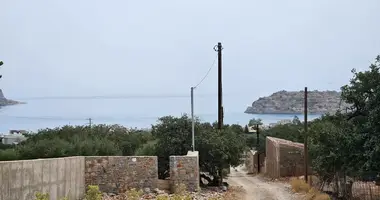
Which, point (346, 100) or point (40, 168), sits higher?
point (346, 100)

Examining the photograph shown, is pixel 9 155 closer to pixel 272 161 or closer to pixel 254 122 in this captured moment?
pixel 272 161

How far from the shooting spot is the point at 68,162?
70.7 ft

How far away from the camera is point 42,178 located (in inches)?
750

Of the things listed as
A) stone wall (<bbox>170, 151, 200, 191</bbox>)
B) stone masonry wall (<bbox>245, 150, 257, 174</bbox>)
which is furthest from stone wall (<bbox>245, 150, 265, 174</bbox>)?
stone wall (<bbox>170, 151, 200, 191</bbox>)

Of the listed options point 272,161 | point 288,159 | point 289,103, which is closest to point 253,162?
point 272,161

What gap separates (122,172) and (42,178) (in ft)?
17.0

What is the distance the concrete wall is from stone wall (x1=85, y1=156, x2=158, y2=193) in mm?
739

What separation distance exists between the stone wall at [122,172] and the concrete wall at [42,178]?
74 centimetres

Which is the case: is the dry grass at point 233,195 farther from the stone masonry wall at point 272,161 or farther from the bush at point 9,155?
the stone masonry wall at point 272,161

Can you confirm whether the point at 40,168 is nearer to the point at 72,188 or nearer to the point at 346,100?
the point at 72,188

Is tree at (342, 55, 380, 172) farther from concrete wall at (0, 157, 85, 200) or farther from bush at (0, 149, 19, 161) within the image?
bush at (0, 149, 19, 161)

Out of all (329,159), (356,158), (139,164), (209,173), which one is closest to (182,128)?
(209,173)

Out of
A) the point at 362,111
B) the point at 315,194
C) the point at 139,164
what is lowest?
the point at 315,194

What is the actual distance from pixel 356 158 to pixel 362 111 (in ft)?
7.64
